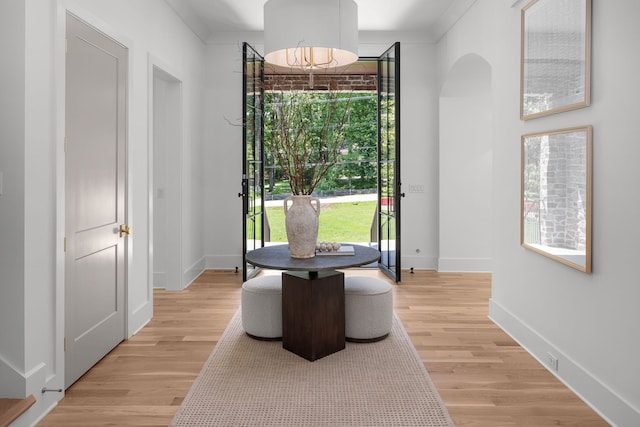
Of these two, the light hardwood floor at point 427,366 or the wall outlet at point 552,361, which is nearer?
the light hardwood floor at point 427,366

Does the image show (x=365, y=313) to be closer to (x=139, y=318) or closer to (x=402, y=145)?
(x=139, y=318)

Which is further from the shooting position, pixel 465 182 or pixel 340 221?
pixel 340 221

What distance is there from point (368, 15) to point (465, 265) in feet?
10.4

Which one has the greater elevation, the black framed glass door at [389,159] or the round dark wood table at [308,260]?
the black framed glass door at [389,159]

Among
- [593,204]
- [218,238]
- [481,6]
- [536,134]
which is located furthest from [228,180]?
[593,204]

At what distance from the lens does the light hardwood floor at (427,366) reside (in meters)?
2.44

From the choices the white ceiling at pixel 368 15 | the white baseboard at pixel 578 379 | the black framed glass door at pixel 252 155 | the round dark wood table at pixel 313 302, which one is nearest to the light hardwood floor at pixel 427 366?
the white baseboard at pixel 578 379

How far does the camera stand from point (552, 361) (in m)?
2.96

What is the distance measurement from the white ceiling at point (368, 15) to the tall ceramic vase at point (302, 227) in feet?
8.56

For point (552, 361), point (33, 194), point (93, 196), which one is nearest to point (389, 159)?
point (552, 361)

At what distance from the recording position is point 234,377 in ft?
9.40

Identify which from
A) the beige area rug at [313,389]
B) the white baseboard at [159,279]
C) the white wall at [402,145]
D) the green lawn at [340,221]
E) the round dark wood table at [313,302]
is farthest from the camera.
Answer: the green lawn at [340,221]

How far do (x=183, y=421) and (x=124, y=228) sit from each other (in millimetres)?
1606

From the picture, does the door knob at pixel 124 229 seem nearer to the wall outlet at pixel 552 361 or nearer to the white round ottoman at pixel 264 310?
the white round ottoman at pixel 264 310
